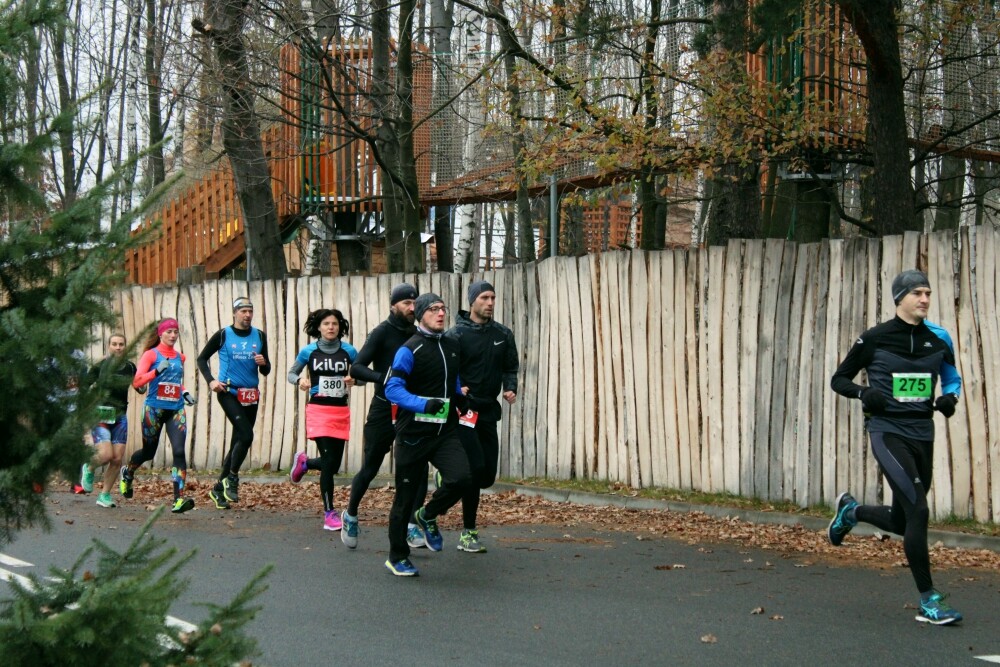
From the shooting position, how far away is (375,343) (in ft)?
33.8

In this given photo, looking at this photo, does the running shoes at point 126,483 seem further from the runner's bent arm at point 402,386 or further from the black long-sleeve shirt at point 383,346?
the runner's bent arm at point 402,386

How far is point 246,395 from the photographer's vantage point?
12789mm

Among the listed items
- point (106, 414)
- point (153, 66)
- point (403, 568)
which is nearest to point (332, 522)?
point (403, 568)

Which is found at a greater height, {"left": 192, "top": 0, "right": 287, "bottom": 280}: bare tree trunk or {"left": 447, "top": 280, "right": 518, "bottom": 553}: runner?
{"left": 192, "top": 0, "right": 287, "bottom": 280}: bare tree trunk

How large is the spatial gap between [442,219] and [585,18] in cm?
1063

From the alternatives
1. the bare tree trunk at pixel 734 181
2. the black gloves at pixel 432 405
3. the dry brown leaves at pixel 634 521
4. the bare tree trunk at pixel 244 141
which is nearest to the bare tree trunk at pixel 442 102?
the bare tree trunk at pixel 244 141

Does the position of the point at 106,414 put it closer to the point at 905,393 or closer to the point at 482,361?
the point at 905,393

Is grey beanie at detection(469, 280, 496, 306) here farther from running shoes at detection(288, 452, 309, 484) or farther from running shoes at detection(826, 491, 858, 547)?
running shoes at detection(826, 491, 858, 547)

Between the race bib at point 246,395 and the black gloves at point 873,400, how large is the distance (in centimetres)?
692

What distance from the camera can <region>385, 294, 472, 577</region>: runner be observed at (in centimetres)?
884

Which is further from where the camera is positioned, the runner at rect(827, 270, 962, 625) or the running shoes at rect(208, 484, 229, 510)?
the running shoes at rect(208, 484, 229, 510)

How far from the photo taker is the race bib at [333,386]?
1156 centimetres

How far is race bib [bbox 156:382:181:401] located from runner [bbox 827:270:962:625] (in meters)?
7.11

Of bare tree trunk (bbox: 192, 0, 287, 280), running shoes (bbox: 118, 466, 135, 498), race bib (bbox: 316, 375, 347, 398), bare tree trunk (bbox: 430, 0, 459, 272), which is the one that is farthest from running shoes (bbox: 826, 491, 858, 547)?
bare tree trunk (bbox: 430, 0, 459, 272)
